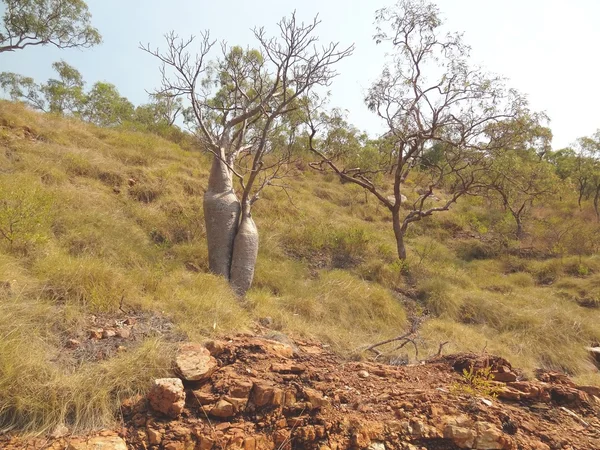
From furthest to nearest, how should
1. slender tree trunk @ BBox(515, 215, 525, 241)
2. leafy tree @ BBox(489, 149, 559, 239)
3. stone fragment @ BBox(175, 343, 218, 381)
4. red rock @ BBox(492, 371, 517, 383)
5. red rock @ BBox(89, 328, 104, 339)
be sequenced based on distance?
1. slender tree trunk @ BBox(515, 215, 525, 241)
2. leafy tree @ BBox(489, 149, 559, 239)
3. red rock @ BBox(492, 371, 517, 383)
4. red rock @ BBox(89, 328, 104, 339)
5. stone fragment @ BBox(175, 343, 218, 381)

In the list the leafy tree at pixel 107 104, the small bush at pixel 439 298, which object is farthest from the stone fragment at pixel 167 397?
the leafy tree at pixel 107 104

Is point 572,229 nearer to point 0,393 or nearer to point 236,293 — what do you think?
point 236,293

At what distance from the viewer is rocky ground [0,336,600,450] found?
1964mm

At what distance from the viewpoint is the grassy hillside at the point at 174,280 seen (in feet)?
7.88

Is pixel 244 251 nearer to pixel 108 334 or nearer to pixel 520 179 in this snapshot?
pixel 108 334

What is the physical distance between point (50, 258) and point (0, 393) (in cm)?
221

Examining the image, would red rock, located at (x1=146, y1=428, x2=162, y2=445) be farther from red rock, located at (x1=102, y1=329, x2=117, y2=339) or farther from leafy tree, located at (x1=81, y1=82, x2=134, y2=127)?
leafy tree, located at (x1=81, y1=82, x2=134, y2=127)

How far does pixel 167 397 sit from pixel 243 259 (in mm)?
3118

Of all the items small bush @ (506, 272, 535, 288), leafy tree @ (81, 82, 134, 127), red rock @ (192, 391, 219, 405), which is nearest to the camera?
red rock @ (192, 391, 219, 405)

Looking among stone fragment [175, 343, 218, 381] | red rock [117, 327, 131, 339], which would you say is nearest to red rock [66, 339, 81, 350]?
red rock [117, 327, 131, 339]

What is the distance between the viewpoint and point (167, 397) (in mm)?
2076

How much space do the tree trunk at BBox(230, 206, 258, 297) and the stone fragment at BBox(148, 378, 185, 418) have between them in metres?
2.92

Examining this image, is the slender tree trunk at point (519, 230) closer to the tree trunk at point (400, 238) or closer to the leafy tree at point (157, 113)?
the tree trunk at point (400, 238)

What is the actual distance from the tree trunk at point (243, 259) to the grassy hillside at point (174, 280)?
36 centimetres
